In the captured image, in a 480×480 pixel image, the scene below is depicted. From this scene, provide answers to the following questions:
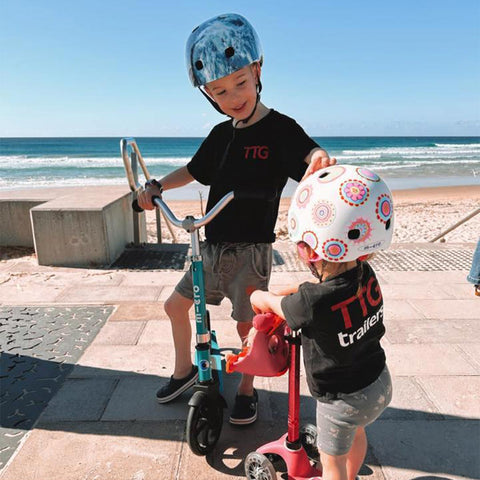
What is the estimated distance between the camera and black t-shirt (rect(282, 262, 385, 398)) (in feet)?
5.44

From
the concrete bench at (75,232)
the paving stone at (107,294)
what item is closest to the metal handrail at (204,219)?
the paving stone at (107,294)

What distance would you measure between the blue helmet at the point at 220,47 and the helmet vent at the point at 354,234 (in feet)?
3.17

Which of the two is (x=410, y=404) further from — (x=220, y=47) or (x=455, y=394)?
(x=220, y=47)

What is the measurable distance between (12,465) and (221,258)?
1.48m

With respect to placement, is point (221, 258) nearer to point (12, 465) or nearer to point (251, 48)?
point (251, 48)

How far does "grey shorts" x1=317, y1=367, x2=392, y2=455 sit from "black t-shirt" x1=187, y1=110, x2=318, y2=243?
3.19 ft

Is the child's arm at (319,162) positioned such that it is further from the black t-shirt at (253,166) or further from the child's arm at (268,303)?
the child's arm at (268,303)

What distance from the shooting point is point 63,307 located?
4309mm

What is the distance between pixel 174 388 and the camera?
2.84m

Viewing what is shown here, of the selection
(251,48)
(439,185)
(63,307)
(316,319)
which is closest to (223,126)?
(251,48)

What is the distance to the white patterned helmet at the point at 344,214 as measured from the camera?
1620 millimetres

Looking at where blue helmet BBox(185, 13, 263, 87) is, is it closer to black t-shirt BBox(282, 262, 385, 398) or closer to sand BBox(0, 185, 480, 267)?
black t-shirt BBox(282, 262, 385, 398)

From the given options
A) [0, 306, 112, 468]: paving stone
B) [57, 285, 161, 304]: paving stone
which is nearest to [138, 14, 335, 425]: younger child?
[0, 306, 112, 468]: paving stone

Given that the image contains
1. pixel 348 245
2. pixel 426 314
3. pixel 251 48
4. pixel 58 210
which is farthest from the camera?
pixel 58 210
